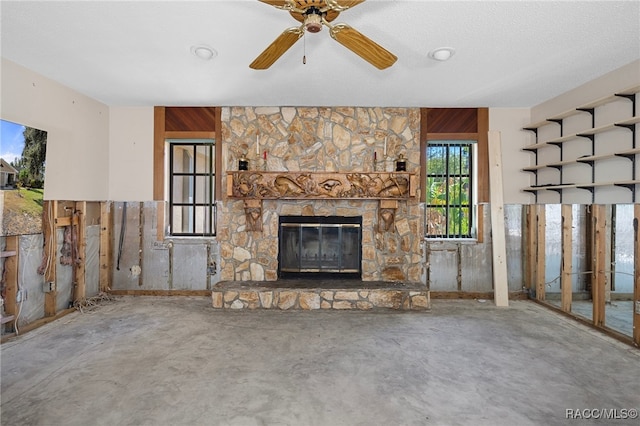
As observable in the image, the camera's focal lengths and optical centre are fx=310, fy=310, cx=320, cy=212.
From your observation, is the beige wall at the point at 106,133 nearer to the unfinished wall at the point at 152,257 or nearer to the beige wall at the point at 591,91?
the beige wall at the point at 591,91

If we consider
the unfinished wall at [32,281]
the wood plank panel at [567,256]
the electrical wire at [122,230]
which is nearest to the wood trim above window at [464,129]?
the wood plank panel at [567,256]

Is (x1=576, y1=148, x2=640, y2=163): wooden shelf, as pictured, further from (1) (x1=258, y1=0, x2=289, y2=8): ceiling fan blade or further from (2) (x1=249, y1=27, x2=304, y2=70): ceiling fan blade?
(1) (x1=258, y1=0, x2=289, y2=8): ceiling fan blade

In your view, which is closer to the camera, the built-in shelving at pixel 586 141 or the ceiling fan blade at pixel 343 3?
the ceiling fan blade at pixel 343 3

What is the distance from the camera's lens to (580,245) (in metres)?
3.52

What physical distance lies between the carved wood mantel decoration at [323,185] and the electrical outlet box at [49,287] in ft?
7.31

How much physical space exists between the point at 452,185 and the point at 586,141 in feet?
5.04

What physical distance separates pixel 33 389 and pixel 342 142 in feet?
12.6

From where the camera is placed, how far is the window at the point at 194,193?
4594 millimetres

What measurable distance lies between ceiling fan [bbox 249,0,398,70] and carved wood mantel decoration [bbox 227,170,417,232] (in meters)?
1.88

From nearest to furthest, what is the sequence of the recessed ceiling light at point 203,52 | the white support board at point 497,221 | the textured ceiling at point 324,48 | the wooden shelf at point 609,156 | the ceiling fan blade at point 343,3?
the ceiling fan blade at point 343,3 < the textured ceiling at point 324,48 < the recessed ceiling light at point 203,52 < the wooden shelf at point 609,156 < the white support board at point 497,221

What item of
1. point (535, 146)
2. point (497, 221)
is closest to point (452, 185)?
point (497, 221)

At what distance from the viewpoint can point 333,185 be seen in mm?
4102

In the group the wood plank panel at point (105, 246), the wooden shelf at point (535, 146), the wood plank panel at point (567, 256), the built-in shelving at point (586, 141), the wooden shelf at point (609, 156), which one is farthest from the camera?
the wood plank panel at point (105, 246)

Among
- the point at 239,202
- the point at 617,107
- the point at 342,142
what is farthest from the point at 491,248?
the point at 239,202
